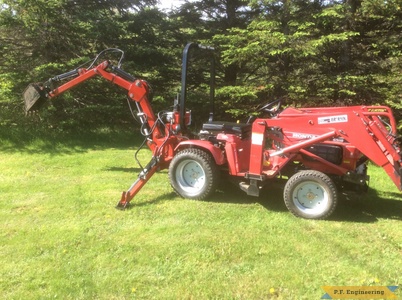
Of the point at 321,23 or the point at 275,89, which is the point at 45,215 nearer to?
the point at 275,89

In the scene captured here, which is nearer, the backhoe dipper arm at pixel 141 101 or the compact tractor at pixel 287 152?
the compact tractor at pixel 287 152

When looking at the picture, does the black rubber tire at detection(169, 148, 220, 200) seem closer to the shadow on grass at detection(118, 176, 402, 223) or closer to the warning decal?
the shadow on grass at detection(118, 176, 402, 223)

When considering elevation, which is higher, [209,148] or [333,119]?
[333,119]

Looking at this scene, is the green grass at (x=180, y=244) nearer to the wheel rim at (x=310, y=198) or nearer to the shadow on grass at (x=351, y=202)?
the shadow on grass at (x=351, y=202)

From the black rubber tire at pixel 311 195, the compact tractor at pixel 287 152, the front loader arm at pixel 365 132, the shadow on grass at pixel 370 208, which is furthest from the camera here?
the shadow on grass at pixel 370 208

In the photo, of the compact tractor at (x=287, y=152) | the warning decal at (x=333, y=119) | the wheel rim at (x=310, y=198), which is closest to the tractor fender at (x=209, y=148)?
the compact tractor at (x=287, y=152)

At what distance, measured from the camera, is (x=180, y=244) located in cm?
407

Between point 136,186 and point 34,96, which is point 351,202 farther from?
point 34,96

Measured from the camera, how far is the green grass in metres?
3.32

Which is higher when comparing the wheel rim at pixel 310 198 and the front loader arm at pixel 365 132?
the front loader arm at pixel 365 132

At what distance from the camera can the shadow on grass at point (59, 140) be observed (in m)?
8.84

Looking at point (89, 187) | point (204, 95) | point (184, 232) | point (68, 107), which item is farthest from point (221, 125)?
point (68, 107)

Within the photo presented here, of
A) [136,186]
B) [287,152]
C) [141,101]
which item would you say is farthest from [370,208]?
[141,101]

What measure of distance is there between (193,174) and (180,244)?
1722 millimetres
